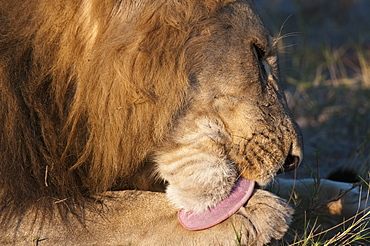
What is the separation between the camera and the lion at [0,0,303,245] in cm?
225

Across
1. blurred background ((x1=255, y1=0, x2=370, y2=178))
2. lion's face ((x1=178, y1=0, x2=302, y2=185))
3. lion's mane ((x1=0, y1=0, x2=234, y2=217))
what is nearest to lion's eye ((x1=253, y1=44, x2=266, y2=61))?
lion's face ((x1=178, y1=0, x2=302, y2=185))

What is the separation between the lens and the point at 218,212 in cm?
241

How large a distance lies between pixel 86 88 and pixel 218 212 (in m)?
0.70

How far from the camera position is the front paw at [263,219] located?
7.72 feet

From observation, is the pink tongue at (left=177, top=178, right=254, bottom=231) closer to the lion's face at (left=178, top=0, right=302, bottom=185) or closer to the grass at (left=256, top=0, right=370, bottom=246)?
the lion's face at (left=178, top=0, right=302, bottom=185)

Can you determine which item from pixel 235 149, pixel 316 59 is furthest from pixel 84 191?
pixel 316 59

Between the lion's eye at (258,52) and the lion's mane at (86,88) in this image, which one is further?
the lion's eye at (258,52)

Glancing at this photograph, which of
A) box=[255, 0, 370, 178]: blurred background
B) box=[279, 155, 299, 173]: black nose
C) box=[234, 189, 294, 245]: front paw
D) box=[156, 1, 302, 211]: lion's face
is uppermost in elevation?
box=[156, 1, 302, 211]: lion's face

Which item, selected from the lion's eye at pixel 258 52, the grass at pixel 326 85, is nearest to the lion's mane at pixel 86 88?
the lion's eye at pixel 258 52

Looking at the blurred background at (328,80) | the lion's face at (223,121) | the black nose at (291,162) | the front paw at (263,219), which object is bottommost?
the blurred background at (328,80)

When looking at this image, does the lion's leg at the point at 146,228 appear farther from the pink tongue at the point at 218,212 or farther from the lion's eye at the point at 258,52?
the lion's eye at the point at 258,52

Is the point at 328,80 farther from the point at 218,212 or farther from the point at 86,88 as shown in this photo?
the point at 86,88

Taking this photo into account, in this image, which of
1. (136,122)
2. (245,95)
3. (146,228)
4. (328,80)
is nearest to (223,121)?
(245,95)

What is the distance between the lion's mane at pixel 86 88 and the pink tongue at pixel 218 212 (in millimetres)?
289
